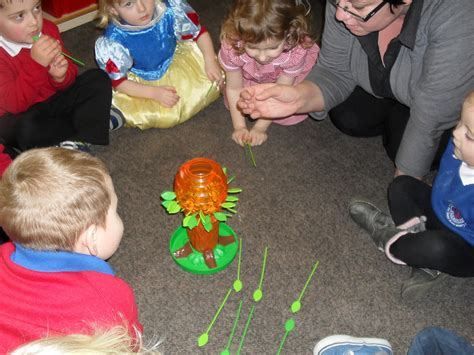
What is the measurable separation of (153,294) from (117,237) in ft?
1.29

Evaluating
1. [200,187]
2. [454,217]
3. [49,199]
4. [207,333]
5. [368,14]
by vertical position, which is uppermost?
[368,14]

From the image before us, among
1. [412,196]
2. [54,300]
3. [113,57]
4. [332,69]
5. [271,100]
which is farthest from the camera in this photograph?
[113,57]

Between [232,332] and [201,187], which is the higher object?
[201,187]

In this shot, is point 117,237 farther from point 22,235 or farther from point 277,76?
point 277,76

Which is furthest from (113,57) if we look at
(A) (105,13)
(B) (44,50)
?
(B) (44,50)

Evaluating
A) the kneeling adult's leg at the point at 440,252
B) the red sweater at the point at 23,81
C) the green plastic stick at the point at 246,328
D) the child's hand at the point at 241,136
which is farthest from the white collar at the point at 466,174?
the red sweater at the point at 23,81

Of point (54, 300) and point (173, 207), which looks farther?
point (173, 207)

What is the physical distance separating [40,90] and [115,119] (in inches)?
10.2

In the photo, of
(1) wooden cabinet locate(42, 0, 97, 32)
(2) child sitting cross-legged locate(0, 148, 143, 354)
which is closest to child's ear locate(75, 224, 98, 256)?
(2) child sitting cross-legged locate(0, 148, 143, 354)

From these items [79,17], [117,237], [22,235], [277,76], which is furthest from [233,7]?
[79,17]

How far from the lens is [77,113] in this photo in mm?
1667

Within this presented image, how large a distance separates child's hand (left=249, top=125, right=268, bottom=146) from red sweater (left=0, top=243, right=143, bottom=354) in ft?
3.01

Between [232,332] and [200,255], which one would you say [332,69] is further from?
[232,332]

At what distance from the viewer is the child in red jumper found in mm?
1479
